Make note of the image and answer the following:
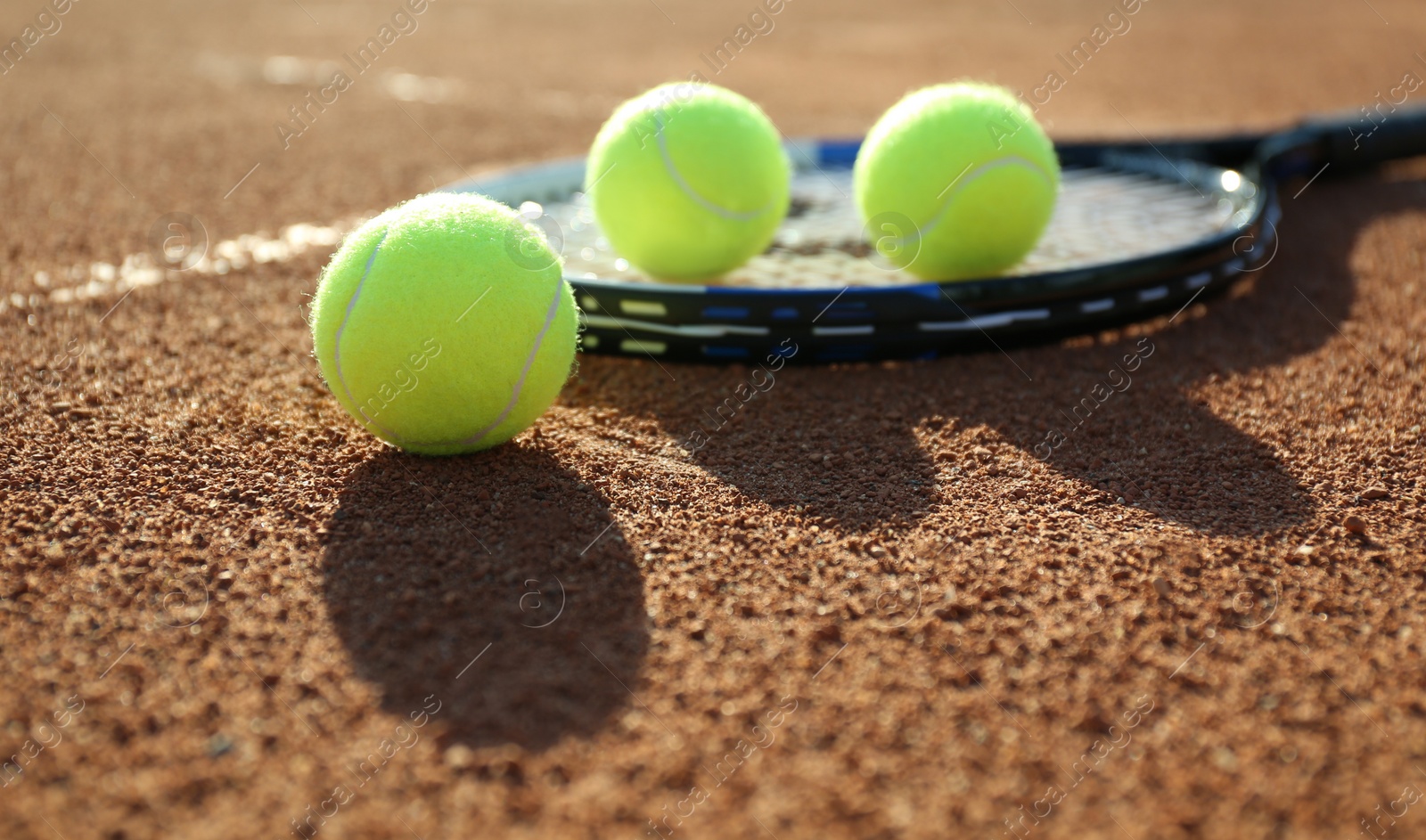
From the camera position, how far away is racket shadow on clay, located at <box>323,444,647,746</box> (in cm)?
202

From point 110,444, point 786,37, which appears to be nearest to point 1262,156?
point 110,444

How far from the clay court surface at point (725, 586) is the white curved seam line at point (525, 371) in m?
0.08

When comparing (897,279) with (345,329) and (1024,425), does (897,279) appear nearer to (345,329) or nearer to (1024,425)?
(1024,425)

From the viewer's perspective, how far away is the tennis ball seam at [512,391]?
9.16 feet

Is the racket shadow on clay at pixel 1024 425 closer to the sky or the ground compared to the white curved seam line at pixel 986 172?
closer to the ground

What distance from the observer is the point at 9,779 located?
5.99 ft

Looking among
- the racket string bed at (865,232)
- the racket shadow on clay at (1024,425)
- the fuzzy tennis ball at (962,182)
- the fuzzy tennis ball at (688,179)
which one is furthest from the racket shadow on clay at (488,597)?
the fuzzy tennis ball at (962,182)

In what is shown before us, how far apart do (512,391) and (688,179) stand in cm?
119

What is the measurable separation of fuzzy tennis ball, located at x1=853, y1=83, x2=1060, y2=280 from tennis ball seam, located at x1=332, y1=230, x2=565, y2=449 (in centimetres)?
136

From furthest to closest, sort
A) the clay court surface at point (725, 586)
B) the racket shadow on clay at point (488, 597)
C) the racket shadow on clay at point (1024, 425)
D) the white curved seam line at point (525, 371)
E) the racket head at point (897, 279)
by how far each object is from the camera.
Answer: the racket head at point (897, 279) → the white curved seam line at point (525, 371) → the racket shadow on clay at point (1024, 425) → the racket shadow on clay at point (488, 597) → the clay court surface at point (725, 586)

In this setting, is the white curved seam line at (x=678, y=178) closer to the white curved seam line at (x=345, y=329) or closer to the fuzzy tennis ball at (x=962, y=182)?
the fuzzy tennis ball at (x=962, y=182)

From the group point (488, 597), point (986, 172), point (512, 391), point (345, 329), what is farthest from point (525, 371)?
point (986, 172)

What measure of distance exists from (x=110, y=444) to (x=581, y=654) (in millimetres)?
1614

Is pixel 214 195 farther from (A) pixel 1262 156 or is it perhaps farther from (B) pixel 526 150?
(A) pixel 1262 156
